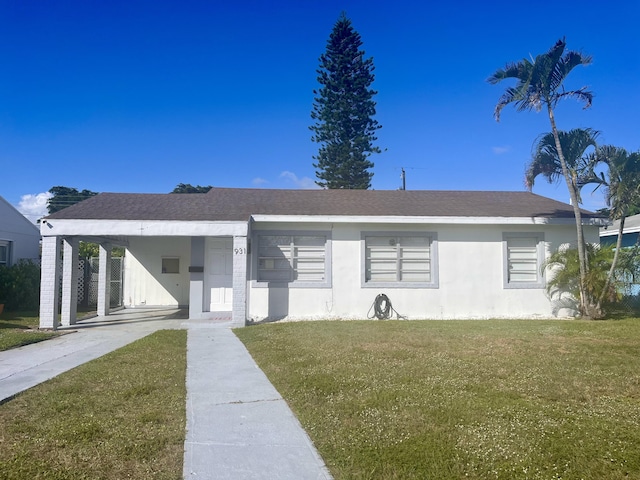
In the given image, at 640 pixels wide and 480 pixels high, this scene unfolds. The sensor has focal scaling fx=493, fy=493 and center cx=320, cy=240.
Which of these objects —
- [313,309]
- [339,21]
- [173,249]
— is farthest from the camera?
[339,21]

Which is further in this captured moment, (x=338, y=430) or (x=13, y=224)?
(x=13, y=224)

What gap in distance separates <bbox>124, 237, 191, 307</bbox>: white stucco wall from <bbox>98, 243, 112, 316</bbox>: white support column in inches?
65.9

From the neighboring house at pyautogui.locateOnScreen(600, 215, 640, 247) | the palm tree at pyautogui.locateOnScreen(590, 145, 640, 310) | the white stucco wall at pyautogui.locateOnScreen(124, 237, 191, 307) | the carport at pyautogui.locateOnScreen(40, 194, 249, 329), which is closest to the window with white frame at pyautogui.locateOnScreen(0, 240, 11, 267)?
the white stucco wall at pyautogui.locateOnScreen(124, 237, 191, 307)

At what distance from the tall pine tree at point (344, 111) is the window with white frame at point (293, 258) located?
21303mm

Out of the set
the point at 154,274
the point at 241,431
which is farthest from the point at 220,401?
the point at 154,274

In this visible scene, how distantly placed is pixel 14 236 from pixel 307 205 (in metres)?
11.4

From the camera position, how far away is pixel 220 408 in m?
5.34

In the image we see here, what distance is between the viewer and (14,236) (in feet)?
59.1

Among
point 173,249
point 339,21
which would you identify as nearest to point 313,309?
point 173,249

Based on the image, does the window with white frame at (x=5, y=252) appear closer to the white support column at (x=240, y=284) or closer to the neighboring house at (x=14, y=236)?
the neighboring house at (x=14, y=236)

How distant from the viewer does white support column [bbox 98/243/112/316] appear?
48.7 feet

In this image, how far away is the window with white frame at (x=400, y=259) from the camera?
45.1 ft

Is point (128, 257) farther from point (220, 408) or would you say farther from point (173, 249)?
point (220, 408)

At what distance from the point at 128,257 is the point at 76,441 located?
13.5 meters
